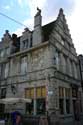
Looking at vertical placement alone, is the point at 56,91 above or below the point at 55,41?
below

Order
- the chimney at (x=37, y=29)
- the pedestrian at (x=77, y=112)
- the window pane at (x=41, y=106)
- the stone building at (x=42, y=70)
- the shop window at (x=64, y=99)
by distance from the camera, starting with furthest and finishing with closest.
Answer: the pedestrian at (x=77, y=112)
the chimney at (x=37, y=29)
the shop window at (x=64, y=99)
the stone building at (x=42, y=70)
the window pane at (x=41, y=106)

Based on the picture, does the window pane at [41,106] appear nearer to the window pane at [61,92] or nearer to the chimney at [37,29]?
the window pane at [61,92]

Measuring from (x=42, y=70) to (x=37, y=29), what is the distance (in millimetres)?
4508

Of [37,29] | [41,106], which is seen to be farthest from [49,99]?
[37,29]

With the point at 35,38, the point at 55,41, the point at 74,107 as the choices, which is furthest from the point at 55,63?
the point at 74,107

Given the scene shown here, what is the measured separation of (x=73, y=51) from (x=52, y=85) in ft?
27.7

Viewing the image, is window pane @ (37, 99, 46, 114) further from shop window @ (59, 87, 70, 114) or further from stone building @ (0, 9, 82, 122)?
shop window @ (59, 87, 70, 114)

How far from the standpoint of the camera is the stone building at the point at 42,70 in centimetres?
1356

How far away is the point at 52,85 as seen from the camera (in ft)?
42.7

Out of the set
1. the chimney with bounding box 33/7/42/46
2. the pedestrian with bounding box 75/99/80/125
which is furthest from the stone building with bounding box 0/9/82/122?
the pedestrian with bounding box 75/99/80/125

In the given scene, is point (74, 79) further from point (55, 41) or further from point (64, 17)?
point (64, 17)

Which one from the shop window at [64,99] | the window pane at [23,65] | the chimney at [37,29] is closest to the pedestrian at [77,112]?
the shop window at [64,99]

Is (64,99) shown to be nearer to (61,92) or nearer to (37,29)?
(61,92)

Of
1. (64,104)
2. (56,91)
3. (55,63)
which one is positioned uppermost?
(55,63)
